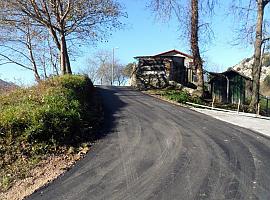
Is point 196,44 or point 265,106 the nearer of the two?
point 196,44

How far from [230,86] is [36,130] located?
22.0 metres

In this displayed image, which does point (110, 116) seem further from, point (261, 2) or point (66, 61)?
point (261, 2)

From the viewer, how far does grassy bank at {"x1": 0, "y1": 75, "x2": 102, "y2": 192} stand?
26.7ft

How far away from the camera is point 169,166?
7754mm

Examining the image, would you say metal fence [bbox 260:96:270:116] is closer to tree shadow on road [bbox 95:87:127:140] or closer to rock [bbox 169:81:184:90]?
rock [bbox 169:81:184:90]

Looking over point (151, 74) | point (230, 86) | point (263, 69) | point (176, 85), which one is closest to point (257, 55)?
point (176, 85)

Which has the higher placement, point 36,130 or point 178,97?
point 178,97

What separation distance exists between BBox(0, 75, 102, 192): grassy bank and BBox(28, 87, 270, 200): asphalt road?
0.84 m

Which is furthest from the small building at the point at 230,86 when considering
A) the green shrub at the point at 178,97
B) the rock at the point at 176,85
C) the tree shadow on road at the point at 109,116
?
the tree shadow on road at the point at 109,116

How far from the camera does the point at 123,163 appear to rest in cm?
805

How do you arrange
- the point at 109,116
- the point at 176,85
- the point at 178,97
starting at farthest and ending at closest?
the point at 176,85 < the point at 178,97 < the point at 109,116

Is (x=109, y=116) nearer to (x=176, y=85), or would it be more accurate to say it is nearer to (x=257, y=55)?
(x=257, y=55)

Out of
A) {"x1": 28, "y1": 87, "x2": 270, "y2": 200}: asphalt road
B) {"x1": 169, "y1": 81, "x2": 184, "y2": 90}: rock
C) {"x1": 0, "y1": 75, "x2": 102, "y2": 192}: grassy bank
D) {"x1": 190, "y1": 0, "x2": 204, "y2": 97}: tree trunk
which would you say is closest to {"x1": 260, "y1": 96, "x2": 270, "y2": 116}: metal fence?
{"x1": 190, "y1": 0, "x2": 204, "y2": 97}: tree trunk

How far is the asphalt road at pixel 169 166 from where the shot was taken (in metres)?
6.43
